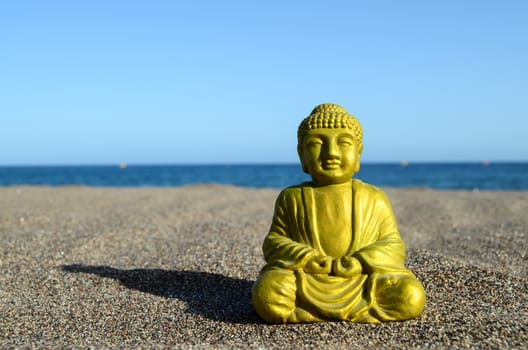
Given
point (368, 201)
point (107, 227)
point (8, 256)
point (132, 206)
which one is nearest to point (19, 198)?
point (132, 206)

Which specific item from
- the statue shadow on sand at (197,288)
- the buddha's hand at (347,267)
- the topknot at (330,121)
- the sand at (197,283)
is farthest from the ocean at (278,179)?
the buddha's hand at (347,267)

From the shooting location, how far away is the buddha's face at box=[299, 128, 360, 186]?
4816 millimetres

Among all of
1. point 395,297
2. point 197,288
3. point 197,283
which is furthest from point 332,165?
point 197,283

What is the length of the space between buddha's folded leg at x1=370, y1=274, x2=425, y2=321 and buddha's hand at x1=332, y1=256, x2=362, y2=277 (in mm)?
163

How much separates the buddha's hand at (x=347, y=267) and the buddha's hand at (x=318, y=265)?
0.16 feet

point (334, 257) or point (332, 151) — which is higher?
point (332, 151)

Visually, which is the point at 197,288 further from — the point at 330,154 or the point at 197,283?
the point at 330,154

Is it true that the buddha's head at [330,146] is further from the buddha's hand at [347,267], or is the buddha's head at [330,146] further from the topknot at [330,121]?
the buddha's hand at [347,267]

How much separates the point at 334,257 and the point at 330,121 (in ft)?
4.10

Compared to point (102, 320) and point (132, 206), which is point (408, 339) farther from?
point (132, 206)

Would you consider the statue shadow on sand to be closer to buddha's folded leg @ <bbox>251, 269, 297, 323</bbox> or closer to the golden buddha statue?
buddha's folded leg @ <bbox>251, 269, 297, 323</bbox>

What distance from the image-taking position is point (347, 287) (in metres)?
4.55

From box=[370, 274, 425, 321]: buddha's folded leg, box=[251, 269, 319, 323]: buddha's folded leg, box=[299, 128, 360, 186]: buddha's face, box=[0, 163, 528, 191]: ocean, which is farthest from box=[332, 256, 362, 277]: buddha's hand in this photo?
box=[0, 163, 528, 191]: ocean

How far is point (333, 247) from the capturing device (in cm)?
472
